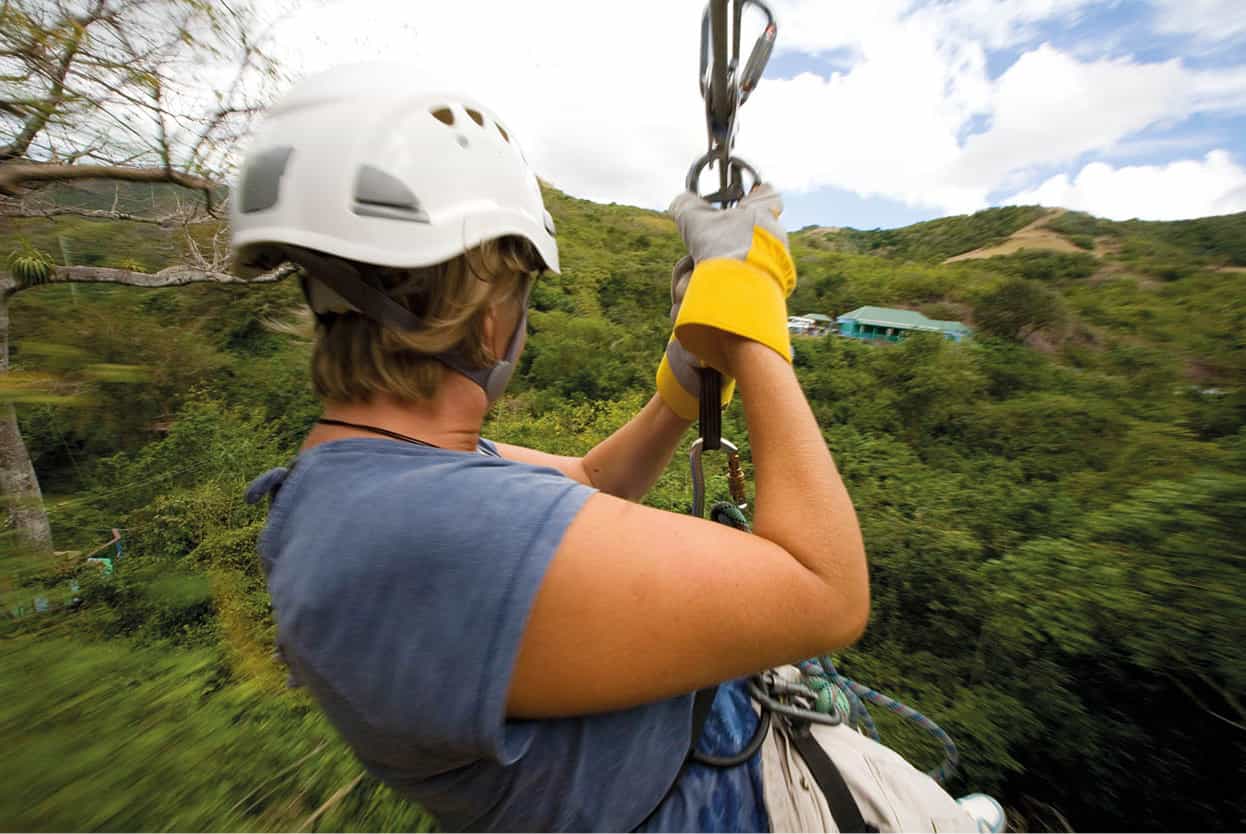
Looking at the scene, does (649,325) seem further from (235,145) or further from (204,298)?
(235,145)

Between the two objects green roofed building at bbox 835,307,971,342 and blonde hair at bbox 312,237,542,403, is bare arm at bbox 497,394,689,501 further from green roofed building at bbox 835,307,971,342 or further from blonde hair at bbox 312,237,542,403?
green roofed building at bbox 835,307,971,342

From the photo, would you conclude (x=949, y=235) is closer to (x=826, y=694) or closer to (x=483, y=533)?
(x=826, y=694)

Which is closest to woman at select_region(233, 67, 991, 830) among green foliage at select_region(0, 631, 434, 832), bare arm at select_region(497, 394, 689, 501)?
bare arm at select_region(497, 394, 689, 501)

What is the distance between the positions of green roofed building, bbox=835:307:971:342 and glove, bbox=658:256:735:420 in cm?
2763

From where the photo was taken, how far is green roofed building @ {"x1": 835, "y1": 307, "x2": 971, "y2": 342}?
26.6 m

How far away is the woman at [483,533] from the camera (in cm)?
65

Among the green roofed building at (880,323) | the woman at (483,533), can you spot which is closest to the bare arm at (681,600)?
the woman at (483,533)

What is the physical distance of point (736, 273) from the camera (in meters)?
1.15

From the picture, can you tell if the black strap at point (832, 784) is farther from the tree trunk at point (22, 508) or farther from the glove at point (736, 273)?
the tree trunk at point (22, 508)

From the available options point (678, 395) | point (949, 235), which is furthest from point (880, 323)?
point (678, 395)

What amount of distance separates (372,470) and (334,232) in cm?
51

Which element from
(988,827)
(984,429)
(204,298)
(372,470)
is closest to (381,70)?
(372,470)

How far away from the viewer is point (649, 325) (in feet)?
80.0

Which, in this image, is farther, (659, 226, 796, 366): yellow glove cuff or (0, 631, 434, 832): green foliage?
(0, 631, 434, 832): green foliage
